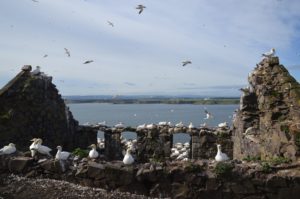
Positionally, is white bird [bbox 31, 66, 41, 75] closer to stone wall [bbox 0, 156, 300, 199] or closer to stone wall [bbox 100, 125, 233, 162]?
stone wall [bbox 100, 125, 233, 162]

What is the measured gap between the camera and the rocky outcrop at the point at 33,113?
1848 cm

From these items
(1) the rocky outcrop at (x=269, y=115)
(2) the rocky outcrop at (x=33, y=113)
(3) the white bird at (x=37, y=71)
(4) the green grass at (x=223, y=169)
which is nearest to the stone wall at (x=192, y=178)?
(4) the green grass at (x=223, y=169)

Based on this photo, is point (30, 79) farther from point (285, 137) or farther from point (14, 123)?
point (285, 137)

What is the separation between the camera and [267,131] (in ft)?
49.2

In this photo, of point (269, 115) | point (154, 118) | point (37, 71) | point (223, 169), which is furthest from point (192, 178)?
point (154, 118)

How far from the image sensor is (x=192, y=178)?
1216cm

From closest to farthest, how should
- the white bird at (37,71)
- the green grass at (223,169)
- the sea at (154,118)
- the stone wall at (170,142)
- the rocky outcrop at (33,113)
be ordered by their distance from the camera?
the green grass at (223,169) → the rocky outcrop at (33,113) → the white bird at (37,71) → the stone wall at (170,142) → the sea at (154,118)

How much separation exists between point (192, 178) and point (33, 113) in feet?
32.9

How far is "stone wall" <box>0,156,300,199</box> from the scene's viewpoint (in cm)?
1177

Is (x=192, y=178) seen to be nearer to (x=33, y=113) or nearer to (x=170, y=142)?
(x=170, y=142)

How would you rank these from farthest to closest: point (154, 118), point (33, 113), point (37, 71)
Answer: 1. point (154, 118)
2. point (37, 71)
3. point (33, 113)

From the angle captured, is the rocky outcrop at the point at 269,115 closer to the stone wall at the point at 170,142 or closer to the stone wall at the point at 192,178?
the stone wall at the point at 192,178

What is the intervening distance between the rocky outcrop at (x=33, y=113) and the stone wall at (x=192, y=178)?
5.86 meters

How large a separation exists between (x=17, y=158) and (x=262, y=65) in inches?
378
